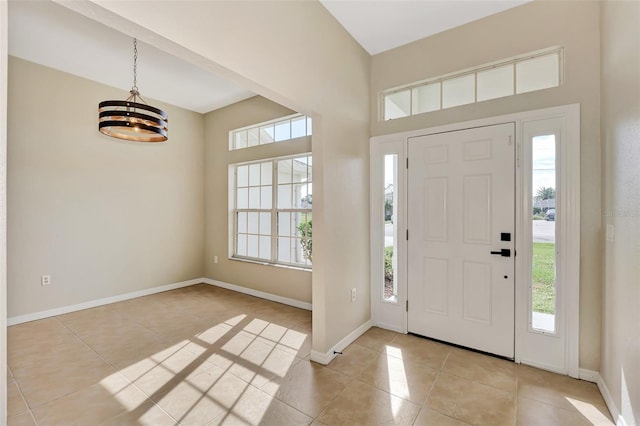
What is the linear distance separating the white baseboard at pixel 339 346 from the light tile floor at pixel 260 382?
7cm

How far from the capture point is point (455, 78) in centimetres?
289

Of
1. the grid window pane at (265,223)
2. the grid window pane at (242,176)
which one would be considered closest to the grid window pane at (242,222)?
the grid window pane at (265,223)

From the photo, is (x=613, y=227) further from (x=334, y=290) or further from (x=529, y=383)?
(x=334, y=290)

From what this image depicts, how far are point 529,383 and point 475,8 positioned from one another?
3.22m

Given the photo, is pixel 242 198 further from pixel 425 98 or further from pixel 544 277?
pixel 544 277

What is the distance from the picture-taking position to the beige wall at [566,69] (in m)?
2.25

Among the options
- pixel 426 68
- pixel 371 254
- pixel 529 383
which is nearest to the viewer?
pixel 529 383

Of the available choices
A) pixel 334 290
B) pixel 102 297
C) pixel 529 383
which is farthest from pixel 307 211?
pixel 102 297

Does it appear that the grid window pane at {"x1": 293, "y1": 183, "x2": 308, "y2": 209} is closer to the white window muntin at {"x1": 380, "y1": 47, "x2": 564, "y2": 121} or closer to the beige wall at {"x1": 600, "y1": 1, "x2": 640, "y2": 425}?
the white window muntin at {"x1": 380, "y1": 47, "x2": 564, "y2": 121}

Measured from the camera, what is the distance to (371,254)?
3324 mm

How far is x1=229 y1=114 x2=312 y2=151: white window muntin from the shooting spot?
4125mm

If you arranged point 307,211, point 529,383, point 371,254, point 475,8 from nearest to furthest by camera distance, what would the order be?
point 529,383
point 475,8
point 371,254
point 307,211

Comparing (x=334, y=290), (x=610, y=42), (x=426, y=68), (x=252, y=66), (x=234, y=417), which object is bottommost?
(x=234, y=417)

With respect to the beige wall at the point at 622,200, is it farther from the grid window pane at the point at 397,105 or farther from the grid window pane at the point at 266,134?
the grid window pane at the point at 266,134
